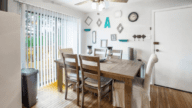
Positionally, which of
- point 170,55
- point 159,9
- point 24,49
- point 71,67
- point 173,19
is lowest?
point 71,67

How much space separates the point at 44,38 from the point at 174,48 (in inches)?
137

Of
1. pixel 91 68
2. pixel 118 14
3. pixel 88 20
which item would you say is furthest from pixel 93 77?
pixel 88 20

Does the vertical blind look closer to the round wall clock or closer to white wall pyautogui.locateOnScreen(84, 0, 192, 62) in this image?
white wall pyautogui.locateOnScreen(84, 0, 192, 62)

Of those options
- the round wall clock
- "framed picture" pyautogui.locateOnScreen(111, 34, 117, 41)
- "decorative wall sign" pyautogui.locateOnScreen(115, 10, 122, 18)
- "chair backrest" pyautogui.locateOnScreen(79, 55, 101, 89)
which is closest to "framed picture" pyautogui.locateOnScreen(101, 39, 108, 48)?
"framed picture" pyautogui.locateOnScreen(111, 34, 117, 41)

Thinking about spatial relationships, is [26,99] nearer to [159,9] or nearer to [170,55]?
[170,55]

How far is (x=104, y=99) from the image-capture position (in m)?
2.16

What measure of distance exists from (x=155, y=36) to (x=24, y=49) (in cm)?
344

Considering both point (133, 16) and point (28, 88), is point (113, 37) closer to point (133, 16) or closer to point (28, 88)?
point (133, 16)

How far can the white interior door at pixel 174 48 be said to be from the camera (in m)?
2.45

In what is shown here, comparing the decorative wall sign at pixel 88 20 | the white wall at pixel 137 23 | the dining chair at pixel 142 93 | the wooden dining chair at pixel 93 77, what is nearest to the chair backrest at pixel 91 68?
the wooden dining chair at pixel 93 77

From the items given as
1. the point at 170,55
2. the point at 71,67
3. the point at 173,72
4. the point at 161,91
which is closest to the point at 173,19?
the point at 170,55

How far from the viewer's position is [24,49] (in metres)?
2.41

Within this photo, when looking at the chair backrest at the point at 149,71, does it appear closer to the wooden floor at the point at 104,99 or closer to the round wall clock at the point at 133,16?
the wooden floor at the point at 104,99

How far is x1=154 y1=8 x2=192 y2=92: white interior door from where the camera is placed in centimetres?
245
